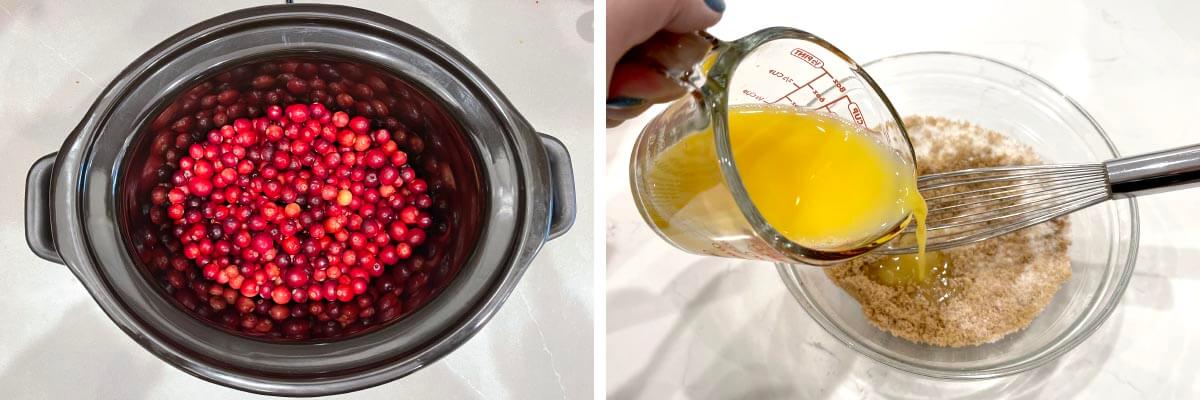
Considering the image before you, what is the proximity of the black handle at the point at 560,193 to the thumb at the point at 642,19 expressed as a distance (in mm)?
68

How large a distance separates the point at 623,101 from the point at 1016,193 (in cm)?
32

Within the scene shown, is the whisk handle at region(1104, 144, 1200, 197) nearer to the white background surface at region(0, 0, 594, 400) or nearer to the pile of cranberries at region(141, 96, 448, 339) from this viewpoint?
the white background surface at region(0, 0, 594, 400)

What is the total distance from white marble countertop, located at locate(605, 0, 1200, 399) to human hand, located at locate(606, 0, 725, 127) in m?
0.20

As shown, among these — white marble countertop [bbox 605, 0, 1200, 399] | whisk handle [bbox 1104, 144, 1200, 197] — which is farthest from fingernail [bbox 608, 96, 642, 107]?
whisk handle [bbox 1104, 144, 1200, 197]

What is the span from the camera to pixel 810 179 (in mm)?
484

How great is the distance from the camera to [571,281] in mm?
653

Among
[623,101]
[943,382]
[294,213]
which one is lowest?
[943,382]

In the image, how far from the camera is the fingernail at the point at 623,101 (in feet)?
1.83

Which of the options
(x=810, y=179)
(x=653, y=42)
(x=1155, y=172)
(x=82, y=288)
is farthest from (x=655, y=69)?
(x=82, y=288)

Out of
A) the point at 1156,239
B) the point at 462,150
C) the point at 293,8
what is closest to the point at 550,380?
the point at 462,150

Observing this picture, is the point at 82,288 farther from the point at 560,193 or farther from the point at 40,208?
the point at 560,193

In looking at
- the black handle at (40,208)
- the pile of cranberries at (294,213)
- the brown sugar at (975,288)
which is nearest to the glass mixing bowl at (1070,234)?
the brown sugar at (975,288)

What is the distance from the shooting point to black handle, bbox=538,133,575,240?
538 millimetres

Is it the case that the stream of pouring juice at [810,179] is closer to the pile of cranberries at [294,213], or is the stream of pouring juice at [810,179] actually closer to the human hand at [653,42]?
the human hand at [653,42]
